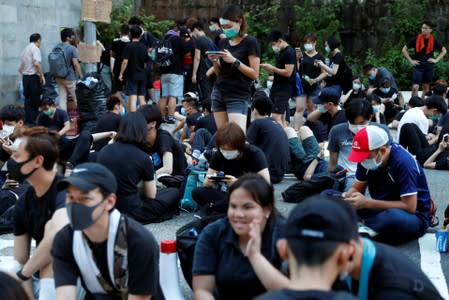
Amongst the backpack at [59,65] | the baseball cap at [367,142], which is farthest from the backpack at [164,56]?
the baseball cap at [367,142]

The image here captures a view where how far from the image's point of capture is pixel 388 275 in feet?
11.3

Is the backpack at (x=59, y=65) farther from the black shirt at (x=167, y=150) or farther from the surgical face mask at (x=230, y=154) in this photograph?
the surgical face mask at (x=230, y=154)

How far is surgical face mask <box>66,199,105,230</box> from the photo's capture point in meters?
4.11

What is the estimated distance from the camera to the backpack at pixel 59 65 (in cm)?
1442

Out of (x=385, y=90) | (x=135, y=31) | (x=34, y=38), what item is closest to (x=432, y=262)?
(x=385, y=90)

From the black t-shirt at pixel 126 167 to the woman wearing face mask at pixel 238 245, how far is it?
2.65 metres

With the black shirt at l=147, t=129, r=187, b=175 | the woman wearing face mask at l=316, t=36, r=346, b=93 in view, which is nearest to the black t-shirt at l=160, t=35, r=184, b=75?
the woman wearing face mask at l=316, t=36, r=346, b=93

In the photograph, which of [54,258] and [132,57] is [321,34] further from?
[54,258]

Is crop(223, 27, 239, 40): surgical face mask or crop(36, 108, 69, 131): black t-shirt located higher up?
crop(223, 27, 239, 40): surgical face mask

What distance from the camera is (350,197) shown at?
646cm

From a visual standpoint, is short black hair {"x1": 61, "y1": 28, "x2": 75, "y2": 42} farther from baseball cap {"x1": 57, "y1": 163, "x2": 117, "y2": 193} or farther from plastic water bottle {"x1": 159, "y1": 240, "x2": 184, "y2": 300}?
baseball cap {"x1": 57, "y1": 163, "x2": 117, "y2": 193}

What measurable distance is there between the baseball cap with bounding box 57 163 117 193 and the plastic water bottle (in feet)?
4.24

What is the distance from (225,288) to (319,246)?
184cm

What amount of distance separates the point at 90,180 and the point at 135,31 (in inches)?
406
